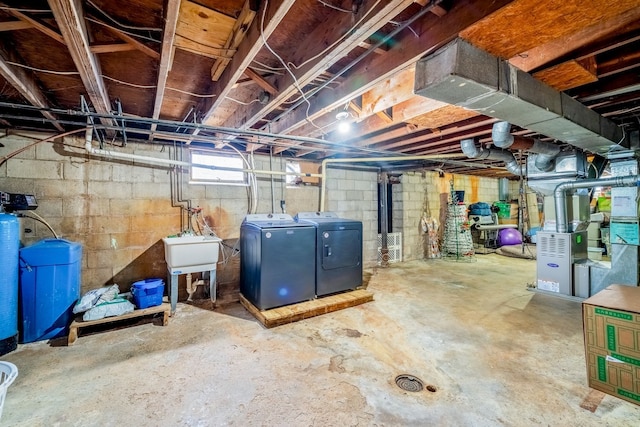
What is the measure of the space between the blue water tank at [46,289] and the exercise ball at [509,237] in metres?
8.77

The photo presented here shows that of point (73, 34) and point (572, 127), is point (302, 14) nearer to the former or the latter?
point (73, 34)

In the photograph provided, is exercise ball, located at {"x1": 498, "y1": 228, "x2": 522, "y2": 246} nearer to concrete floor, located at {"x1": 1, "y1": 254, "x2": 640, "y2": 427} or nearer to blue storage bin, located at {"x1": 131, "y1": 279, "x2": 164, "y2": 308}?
concrete floor, located at {"x1": 1, "y1": 254, "x2": 640, "y2": 427}

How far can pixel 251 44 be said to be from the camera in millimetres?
1517

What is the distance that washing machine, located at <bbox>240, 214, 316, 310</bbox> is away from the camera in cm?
303

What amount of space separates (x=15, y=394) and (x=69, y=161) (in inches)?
93.4

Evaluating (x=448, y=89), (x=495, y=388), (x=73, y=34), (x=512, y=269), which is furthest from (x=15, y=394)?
(x=512, y=269)

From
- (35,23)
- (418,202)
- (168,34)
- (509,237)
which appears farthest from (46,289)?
(509,237)

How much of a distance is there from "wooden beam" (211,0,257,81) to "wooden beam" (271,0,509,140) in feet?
2.74

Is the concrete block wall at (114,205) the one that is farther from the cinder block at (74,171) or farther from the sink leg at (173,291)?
the sink leg at (173,291)

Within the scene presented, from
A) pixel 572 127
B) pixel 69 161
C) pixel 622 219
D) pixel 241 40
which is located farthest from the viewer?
pixel 622 219

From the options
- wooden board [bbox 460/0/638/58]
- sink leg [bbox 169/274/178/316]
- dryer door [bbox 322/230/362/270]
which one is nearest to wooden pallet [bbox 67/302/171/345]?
sink leg [bbox 169/274/178/316]

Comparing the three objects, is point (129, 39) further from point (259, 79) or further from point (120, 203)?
point (120, 203)

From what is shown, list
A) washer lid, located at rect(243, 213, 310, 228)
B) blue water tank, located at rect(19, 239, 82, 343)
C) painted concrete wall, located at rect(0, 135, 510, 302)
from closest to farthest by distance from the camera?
blue water tank, located at rect(19, 239, 82, 343) < painted concrete wall, located at rect(0, 135, 510, 302) < washer lid, located at rect(243, 213, 310, 228)

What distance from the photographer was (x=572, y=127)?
2.29 meters
